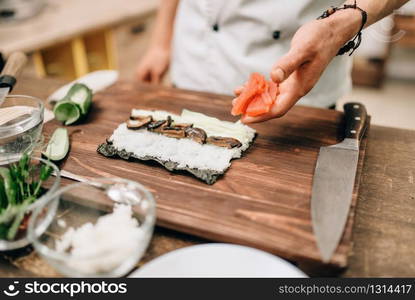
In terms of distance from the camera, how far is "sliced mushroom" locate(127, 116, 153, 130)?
123 centimetres

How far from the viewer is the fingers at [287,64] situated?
102 centimetres

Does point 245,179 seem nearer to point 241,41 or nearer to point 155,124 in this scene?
point 155,124

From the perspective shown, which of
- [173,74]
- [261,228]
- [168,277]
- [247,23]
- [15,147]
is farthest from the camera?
[173,74]

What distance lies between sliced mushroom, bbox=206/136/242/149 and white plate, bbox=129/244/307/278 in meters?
0.40

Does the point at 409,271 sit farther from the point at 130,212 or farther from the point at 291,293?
the point at 130,212

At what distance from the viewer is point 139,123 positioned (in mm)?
1241

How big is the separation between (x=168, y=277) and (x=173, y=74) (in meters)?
1.31

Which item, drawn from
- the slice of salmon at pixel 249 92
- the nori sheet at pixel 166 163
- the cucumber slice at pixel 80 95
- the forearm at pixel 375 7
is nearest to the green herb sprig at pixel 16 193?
the nori sheet at pixel 166 163

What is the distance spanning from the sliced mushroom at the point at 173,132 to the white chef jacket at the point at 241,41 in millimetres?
536

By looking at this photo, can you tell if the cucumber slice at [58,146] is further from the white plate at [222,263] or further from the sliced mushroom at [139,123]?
the white plate at [222,263]

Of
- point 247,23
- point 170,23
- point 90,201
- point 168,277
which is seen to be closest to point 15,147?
point 90,201

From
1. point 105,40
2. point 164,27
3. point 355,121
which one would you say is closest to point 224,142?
point 355,121

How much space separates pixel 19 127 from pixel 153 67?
94 cm

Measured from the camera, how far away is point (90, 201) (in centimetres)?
90
